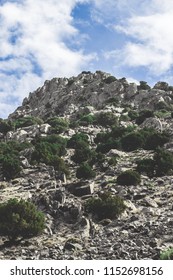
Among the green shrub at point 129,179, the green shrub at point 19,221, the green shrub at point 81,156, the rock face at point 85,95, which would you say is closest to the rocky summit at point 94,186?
the green shrub at point 129,179

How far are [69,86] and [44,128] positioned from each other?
42.8 m

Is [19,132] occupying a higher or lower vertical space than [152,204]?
higher

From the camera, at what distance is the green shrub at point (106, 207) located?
30.8 metres

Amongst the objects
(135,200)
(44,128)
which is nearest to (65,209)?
(135,200)

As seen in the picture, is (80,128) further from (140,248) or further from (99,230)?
(140,248)

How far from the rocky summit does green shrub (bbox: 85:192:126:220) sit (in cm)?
7

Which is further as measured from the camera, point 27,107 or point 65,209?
point 27,107

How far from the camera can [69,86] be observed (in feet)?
392

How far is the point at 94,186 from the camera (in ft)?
130

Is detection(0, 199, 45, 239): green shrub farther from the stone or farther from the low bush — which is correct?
the stone

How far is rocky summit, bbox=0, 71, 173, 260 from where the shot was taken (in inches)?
980

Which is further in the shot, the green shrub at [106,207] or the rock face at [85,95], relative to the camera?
the rock face at [85,95]

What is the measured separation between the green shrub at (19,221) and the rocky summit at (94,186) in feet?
0.77

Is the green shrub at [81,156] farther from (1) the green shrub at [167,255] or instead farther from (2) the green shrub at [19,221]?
(1) the green shrub at [167,255]
